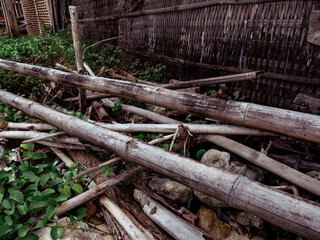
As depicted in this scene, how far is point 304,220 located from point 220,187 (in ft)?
1.51

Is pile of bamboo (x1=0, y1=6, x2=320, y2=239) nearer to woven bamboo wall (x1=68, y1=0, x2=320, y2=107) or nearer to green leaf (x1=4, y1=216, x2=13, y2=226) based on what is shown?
green leaf (x1=4, y1=216, x2=13, y2=226)

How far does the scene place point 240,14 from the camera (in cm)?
320

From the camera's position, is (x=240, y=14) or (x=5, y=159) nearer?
(x=5, y=159)

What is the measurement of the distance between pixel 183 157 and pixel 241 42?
7.44ft

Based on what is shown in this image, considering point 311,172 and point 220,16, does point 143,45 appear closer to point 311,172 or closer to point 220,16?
point 220,16

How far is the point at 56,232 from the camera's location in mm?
1823

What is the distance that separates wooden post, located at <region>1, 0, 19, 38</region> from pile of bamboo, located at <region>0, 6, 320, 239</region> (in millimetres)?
9080

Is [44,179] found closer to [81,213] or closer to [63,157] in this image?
[81,213]

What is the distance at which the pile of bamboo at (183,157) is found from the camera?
1340mm

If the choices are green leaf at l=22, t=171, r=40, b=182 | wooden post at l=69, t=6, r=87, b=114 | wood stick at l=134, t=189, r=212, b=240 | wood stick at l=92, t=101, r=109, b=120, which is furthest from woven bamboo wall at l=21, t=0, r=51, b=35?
wood stick at l=134, t=189, r=212, b=240

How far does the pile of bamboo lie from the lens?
52.7 inches

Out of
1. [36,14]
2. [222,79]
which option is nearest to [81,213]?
[222,79]

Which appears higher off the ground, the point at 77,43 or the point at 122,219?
the point at 77,43

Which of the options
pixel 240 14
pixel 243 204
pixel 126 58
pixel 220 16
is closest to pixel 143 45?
pixel 126 58
